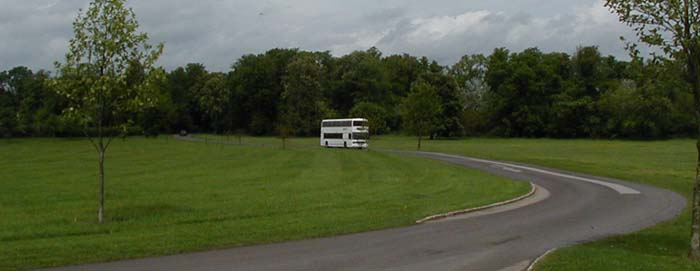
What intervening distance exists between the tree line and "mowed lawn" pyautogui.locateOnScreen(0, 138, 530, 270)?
56.8 metres

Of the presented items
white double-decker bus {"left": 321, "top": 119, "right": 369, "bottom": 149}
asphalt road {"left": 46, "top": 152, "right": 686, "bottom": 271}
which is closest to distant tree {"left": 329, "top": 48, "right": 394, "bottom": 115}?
white double-decker bus {"left": 321, "top": 119, "right": 369, "bottom": 149}

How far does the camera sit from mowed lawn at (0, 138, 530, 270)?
13.5m

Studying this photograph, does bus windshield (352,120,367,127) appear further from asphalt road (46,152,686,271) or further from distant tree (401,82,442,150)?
asphalt road (46,152,686,271)

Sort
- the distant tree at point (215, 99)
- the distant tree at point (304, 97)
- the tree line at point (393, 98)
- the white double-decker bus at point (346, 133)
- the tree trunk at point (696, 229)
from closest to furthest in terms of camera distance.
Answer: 1. the tree trunk at point (696, 229)
2. the white double-decker bus at point (346, 133)
3. the tree line at point (393, 98)
4. the distant tree at point (304, 97)
5. the distant tree at point (215, 99)

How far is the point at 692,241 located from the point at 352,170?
974 inches

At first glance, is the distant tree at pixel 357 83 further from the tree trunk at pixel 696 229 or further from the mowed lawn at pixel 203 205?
the tree trunk at pixel 696 229

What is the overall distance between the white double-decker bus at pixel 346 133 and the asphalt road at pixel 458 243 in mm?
52260

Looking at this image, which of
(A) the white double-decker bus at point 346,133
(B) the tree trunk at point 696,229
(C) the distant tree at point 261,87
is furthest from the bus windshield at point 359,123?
(B) the tree trunk at point 696,229

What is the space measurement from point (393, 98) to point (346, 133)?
54.3 m

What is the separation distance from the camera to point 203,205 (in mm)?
20359

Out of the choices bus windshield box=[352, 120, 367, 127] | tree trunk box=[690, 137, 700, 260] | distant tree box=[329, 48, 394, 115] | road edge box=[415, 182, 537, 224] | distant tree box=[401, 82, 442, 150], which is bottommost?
road edge box=[415, 182, 537, 224]

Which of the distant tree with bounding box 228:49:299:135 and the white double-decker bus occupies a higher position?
the distant tree with bounding box 228:49:299:135

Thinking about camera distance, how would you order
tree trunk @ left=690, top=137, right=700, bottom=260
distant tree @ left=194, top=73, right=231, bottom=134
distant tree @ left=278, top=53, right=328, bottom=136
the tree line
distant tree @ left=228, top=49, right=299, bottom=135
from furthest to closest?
distant tree @ left=194, top=73, right=231, bottom=134 < distant tree @ left=228, top=49, right=299, bottom=135 < distant tree @ left=278, top=53, right=328, bottom=136 < the tree line < tree trunk @ left=690, top=137, right=700, bottom=260

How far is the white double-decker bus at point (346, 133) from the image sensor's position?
75.1 m
